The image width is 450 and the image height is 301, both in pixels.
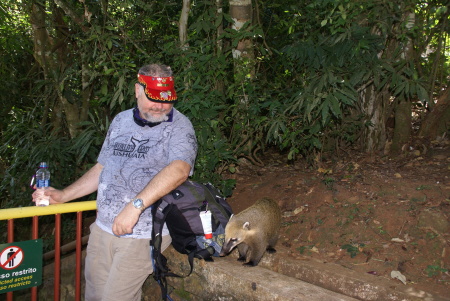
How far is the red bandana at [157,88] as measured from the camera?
2.41 meters

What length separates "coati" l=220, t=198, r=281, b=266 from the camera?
309 centimetres

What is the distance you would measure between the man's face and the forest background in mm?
1233

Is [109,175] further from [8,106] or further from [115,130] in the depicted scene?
[8,106]

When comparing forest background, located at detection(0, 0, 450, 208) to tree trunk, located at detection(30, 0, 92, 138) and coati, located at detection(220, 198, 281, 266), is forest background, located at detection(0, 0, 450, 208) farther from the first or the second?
coati, located at detection(220, 198, 281, 266)

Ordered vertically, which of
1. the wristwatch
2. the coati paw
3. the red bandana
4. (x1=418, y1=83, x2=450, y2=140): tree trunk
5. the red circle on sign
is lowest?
the coati paw

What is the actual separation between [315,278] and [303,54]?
2.08 metres

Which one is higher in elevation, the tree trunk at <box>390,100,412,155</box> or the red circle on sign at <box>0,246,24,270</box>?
the tree trunk at <box>390,100,412,155</box>

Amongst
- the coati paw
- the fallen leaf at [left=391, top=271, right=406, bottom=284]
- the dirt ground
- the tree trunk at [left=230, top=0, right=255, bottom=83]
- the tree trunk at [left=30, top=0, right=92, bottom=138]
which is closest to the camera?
the fallen leaf at [left=391, top=271, right=406, bottom=284]

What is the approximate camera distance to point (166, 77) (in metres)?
2.46

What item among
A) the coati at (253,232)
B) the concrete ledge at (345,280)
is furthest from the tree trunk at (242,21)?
the concrete ledge at (345,280)

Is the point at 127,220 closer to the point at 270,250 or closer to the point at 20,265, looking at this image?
the point at 20,265

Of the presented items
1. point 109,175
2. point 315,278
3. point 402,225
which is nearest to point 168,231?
point 109,175

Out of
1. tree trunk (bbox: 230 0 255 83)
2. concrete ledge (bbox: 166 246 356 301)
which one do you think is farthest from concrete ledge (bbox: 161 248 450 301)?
tree trunk (bbox: 230 0 255 83)

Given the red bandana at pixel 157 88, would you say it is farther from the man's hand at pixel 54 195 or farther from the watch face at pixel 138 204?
the man's hand at pixel 54 195
